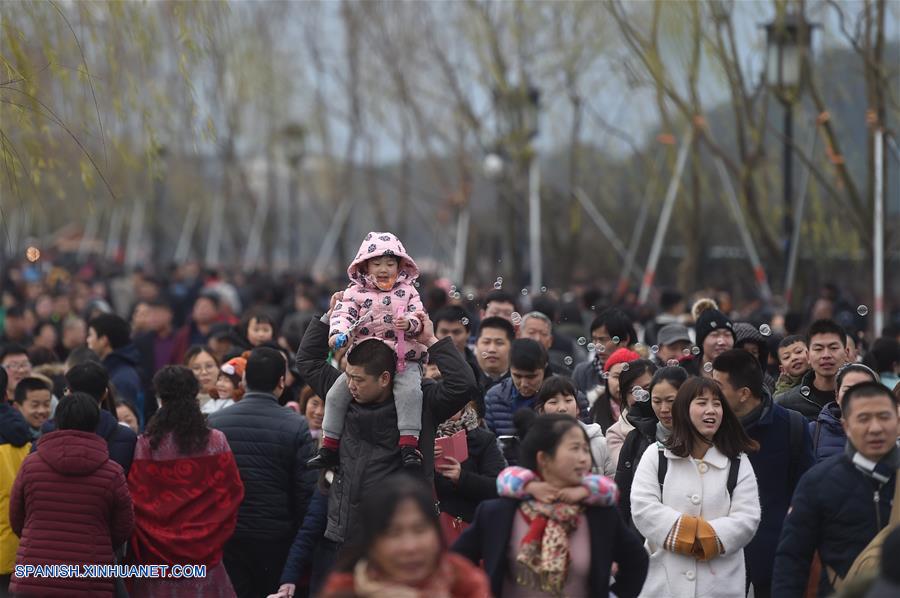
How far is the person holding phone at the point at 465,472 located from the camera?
6805mm

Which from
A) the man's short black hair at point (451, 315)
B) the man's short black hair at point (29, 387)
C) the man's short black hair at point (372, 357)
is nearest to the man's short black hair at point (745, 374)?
the man's short black hair at point (372, 357)

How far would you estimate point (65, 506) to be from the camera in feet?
22.2

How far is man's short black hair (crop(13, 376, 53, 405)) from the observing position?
27.5 feet

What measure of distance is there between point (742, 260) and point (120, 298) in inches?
450

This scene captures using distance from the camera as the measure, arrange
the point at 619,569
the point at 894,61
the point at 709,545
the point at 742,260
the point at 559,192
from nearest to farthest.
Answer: the point at 619,569
the point at 709,545
the point at 894,61
the point at 742,260
the point at 559,192

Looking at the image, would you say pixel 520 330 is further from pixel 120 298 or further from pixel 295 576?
pixel 120 298

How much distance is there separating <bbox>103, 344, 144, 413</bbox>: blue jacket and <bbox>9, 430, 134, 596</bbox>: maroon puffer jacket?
3083 mm

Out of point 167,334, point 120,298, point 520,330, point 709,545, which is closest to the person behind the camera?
point 709,545

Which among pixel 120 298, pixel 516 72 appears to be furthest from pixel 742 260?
pixel 120 298

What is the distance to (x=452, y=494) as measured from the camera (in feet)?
22.6

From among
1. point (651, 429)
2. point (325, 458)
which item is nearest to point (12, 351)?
point (325, 458)

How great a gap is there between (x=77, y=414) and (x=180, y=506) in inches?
31.9

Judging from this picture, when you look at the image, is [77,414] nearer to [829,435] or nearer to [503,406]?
[503,406]

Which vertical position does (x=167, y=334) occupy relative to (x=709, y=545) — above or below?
above
